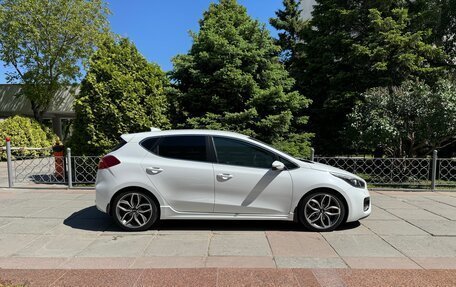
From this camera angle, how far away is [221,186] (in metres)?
5.52

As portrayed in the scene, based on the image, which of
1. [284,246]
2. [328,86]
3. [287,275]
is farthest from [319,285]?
[328,86]

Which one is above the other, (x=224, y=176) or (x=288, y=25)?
(x=288, y=25)

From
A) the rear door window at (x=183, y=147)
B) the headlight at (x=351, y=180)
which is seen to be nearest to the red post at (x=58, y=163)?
the rear door window at (x=183, y=147)

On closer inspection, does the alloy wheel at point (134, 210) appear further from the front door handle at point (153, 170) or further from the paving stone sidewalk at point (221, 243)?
the front door handle at point (153, 170)

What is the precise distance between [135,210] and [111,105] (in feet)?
15.1

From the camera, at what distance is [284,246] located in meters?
4.97

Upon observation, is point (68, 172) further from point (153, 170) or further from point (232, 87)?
point (232, 87)

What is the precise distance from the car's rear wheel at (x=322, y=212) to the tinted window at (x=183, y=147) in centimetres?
176

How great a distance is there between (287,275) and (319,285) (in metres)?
0.38

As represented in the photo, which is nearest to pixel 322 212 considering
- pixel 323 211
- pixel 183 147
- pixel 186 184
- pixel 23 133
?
pixel 323 211

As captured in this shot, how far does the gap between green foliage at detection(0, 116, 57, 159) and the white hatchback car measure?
50.2 ft

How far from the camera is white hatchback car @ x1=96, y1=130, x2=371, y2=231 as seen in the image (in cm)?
553

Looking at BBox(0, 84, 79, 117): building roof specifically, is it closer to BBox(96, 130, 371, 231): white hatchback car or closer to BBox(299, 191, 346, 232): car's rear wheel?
BBox(96, 130, 371, 231): white hatchback car

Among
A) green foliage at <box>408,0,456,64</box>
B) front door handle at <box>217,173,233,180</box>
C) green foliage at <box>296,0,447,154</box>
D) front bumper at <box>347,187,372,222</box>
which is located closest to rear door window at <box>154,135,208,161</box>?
front door handle at <box>217,173,233,180</box>
